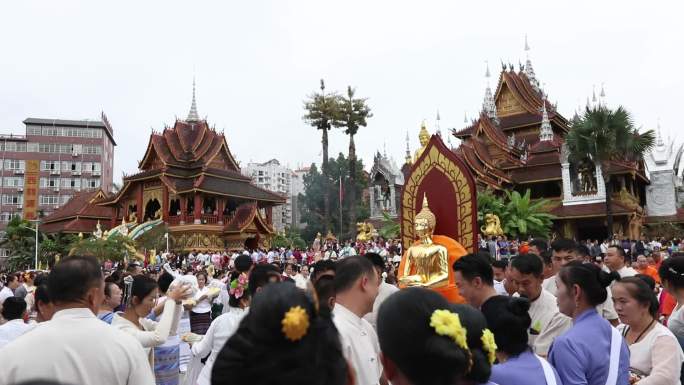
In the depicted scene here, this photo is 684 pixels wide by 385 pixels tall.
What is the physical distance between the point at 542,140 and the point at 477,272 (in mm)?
28925

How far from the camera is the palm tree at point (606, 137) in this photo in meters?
21.2

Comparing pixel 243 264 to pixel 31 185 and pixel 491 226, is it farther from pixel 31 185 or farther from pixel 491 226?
pixel 31 185

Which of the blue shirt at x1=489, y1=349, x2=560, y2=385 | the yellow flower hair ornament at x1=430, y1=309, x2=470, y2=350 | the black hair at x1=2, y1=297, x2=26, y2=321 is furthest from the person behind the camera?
the black hair at x1=2, y1=297, x2=26, y2=321

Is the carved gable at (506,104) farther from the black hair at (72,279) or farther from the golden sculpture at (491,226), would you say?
the black hair at (72,279)

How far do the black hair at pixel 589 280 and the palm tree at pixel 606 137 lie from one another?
20.2m

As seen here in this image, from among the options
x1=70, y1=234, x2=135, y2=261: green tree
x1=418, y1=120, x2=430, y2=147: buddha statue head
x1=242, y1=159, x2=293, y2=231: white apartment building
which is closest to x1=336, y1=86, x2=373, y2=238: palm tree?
x1=70, y1=234, x2=135, y2=261: green tree

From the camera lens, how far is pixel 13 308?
4.79 metres

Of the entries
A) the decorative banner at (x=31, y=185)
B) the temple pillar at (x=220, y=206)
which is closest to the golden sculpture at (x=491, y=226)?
the temple pillar at (x=220, y=206)

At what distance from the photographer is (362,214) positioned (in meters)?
48.2

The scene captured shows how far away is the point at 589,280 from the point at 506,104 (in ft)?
110

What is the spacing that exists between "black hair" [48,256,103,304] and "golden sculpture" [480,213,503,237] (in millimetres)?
19824

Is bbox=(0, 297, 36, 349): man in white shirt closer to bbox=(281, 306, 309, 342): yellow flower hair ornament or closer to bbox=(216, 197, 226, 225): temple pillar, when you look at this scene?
bbox=(281, 306, 309, 342): yellow flower hair ornament

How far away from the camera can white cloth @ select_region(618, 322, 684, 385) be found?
115 inches

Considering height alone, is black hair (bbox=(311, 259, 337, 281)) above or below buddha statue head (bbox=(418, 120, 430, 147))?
below
